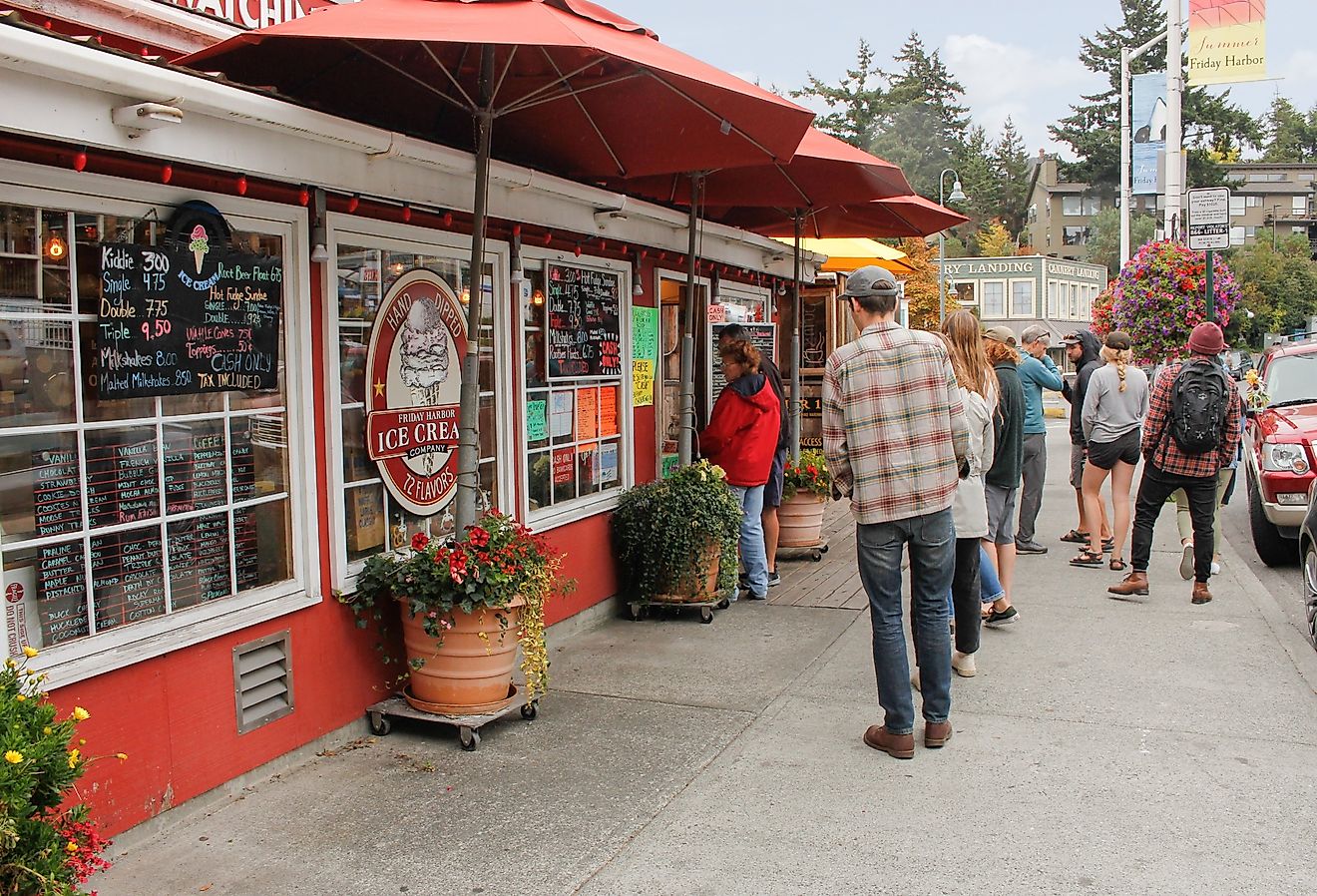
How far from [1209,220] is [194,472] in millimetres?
9259

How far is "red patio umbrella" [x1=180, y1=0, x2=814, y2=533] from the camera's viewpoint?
4090mm

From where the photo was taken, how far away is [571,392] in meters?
6.93

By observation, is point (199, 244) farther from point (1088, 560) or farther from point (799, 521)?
point (1088, 560)

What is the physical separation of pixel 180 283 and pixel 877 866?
10.4 ft

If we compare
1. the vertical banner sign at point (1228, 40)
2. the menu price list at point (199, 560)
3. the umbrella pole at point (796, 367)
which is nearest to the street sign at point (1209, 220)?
the vertical banner sign at point (1228, 40)

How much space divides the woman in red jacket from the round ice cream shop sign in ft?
7.64

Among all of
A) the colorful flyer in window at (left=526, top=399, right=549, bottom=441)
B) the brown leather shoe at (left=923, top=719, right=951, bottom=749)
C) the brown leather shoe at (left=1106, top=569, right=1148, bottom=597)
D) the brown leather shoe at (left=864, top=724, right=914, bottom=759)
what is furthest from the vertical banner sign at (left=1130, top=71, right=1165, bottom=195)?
the brown leather shoe at (left=864, top=724, right=914, bottom=759)

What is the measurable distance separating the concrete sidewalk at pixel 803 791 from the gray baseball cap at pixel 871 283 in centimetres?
195

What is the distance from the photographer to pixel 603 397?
7.35 m

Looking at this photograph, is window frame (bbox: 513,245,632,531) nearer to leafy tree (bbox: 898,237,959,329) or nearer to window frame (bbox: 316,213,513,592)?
window frame (bbox: 316,213,513,592)

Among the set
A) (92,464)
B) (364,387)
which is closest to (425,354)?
(364,387)

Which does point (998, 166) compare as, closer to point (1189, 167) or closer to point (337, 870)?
point (1189, 167)

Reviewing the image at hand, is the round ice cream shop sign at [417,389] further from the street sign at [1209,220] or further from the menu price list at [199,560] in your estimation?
the street sign at [1209,220]

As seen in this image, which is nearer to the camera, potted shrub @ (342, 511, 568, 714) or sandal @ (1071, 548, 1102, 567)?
potted shrub @ (342, 511, 568, 714)
